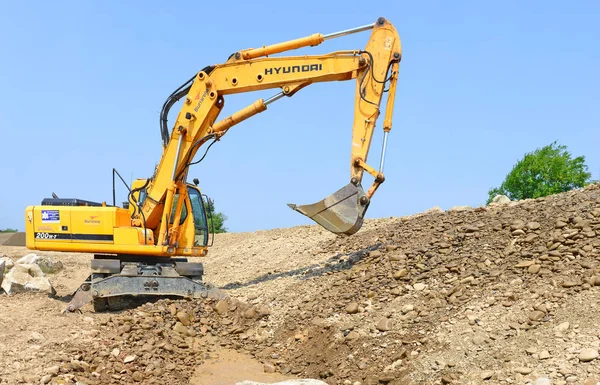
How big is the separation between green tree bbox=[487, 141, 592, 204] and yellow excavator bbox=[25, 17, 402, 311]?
1808 cm

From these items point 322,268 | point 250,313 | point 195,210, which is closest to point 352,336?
point 250,313

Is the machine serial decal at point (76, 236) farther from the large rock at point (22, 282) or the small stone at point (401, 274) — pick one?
the small stone at point (401, 274)

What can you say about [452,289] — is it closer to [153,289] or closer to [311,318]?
[311,318]

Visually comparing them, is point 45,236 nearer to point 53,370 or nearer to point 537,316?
point 53,370

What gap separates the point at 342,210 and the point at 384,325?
7.04 feet

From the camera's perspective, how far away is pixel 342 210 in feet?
33.2

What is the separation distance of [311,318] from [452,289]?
2165 mm

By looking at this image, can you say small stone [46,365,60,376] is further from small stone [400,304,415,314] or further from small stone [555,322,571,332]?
small stone [555,322,571,332]

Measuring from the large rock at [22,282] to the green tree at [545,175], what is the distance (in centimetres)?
2010

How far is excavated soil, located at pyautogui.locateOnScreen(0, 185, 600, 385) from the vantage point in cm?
755

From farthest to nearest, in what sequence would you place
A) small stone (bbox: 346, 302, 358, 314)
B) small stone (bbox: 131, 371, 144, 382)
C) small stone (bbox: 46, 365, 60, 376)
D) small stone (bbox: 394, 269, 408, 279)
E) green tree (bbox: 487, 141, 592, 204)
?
green tree (bbox: 487, 141, 592, 204) < small stone (bbox: 394, 269, 408, 279) < small stone (bbox: 346, 302, 358, 314) < small stone (bbox: 131, 371, 144, 382) < small stone (bbox: 46, 365, 60, 376)

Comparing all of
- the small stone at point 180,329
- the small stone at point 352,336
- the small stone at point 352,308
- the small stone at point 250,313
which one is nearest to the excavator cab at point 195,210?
the small stone at point 250,313

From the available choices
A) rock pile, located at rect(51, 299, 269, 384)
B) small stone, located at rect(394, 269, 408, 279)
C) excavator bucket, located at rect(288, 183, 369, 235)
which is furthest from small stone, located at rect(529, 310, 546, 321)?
rock pile, located at rect(51, 299, 269, 384)

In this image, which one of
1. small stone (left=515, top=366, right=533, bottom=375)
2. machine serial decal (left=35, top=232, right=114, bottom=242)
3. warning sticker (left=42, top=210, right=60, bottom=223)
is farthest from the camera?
warning sticker (left=42, top=210, right=60, bottom=223)
